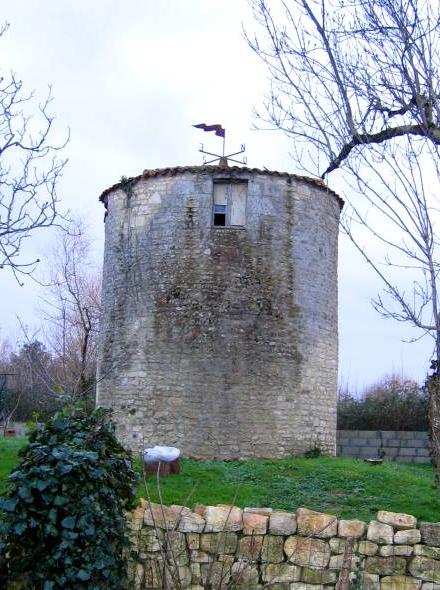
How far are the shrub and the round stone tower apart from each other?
26.5 ft

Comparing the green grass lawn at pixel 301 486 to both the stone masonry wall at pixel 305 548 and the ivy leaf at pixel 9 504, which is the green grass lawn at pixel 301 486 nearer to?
the stone masonry wall at pixel 305 548

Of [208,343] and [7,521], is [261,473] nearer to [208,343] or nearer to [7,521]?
[208,343]

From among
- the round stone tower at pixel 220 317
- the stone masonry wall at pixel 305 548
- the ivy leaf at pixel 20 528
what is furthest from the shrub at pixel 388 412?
Result: the ivy leaf at pixel 20 528

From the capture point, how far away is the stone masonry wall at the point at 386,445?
20.5 m

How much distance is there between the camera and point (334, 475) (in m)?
13.1

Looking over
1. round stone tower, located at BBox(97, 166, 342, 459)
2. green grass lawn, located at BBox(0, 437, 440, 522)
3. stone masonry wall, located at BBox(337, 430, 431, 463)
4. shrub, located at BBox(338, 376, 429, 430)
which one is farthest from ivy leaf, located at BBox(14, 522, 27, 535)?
shrub, located at BBox(338, 376, 429, 430)

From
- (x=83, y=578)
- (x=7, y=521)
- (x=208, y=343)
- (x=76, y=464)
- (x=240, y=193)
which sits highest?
(x=240, y=193)

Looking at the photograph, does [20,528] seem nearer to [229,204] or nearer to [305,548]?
[305,548]

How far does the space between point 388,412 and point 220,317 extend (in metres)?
10.7

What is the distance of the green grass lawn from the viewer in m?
10.7

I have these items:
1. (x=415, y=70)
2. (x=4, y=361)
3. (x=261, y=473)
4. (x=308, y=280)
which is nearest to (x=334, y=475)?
(x=261, y=473)

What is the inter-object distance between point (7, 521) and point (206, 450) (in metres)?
9.32

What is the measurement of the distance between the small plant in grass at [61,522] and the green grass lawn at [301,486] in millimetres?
4410

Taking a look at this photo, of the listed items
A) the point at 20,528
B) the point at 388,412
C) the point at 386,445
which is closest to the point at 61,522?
the point at 20,528
